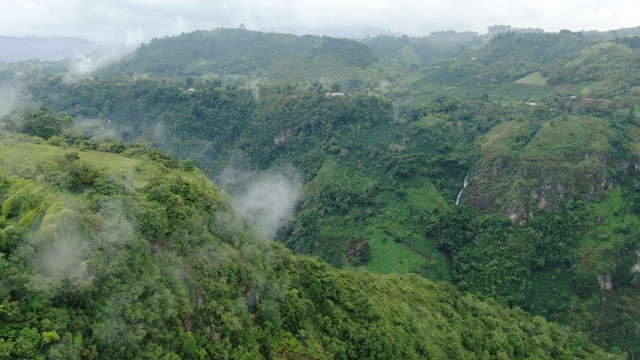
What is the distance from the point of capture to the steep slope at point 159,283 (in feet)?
63.5

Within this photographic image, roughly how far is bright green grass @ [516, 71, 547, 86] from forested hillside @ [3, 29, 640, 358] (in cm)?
76

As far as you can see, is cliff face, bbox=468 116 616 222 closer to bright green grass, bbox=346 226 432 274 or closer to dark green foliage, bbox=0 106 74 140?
bright green grass, bbox=346 226 432 274

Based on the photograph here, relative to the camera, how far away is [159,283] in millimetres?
23656

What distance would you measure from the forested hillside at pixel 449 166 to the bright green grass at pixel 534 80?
761mm

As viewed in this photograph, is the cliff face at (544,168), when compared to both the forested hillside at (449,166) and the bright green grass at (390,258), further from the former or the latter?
the bright green grass at (390,258)

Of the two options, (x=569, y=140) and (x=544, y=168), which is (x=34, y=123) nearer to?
(x=544, y=168)

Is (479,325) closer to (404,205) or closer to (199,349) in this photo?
(199,349)

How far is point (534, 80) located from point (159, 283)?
153m

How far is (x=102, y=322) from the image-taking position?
19.9 m

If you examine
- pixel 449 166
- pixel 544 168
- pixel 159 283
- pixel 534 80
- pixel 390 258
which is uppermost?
pixel 534 80

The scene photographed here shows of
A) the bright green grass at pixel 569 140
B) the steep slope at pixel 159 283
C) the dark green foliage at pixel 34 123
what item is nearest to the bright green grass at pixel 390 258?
the steep slope at pixel 159 283

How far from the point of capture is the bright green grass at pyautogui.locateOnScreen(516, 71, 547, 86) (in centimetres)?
14375

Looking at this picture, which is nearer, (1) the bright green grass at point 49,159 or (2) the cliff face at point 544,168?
(1) the bright green grass at point 49,159

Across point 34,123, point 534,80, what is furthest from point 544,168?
point 534,80
